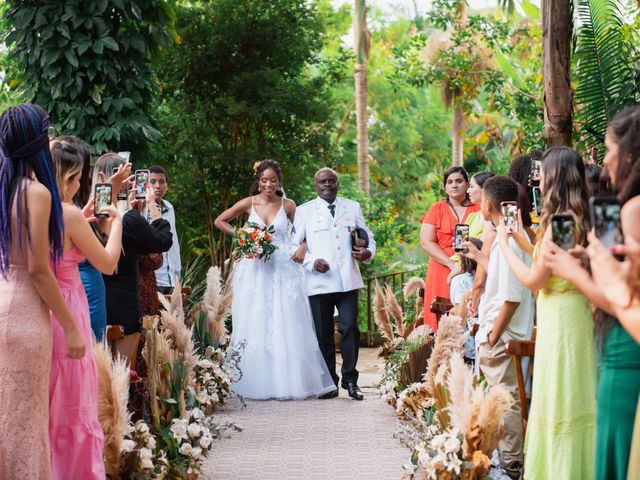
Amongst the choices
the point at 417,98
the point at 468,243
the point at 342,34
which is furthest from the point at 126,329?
the point at 417,98

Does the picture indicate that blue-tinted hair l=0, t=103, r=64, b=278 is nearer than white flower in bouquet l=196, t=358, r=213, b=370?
Yes

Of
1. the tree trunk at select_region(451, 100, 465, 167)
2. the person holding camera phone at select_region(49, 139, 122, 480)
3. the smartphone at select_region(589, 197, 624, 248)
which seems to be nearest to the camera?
the smartphone at select_region(589, 197, 624, 248)

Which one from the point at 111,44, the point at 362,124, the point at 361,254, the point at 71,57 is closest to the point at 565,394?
the point at 361,254

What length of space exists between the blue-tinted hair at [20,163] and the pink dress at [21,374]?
0.11 feet

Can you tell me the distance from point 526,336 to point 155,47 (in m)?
5.18

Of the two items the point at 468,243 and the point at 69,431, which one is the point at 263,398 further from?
the point at 69,431

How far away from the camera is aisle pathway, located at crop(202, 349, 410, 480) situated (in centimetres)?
716

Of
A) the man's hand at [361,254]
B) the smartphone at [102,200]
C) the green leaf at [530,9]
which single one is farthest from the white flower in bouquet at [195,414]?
the green leaf at [530,9]

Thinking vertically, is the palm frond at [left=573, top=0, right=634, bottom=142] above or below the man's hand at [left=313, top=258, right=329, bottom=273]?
above

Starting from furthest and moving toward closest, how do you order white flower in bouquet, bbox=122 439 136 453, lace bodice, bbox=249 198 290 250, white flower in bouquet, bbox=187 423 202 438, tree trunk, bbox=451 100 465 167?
tree trunk, bbox=451 100 465 167, lace bodice, bbox=249 198 290 250, white flower in bouquet, bbox=187 423 202 438, white flower in bouquet, bbox=122 439 136 453

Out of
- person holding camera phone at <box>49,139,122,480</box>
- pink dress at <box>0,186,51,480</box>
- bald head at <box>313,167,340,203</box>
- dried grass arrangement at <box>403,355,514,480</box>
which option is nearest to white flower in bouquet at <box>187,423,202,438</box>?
person holding camera phone at <box>49,139,122,480</box>

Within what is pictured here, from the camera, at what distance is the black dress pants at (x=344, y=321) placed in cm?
1036

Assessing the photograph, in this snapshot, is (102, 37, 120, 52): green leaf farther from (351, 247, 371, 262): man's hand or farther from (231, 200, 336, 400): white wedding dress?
(351, 247, 371, 262): man's hand

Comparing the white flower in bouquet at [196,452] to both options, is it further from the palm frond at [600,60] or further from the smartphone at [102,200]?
the palm frond at [600,60]
